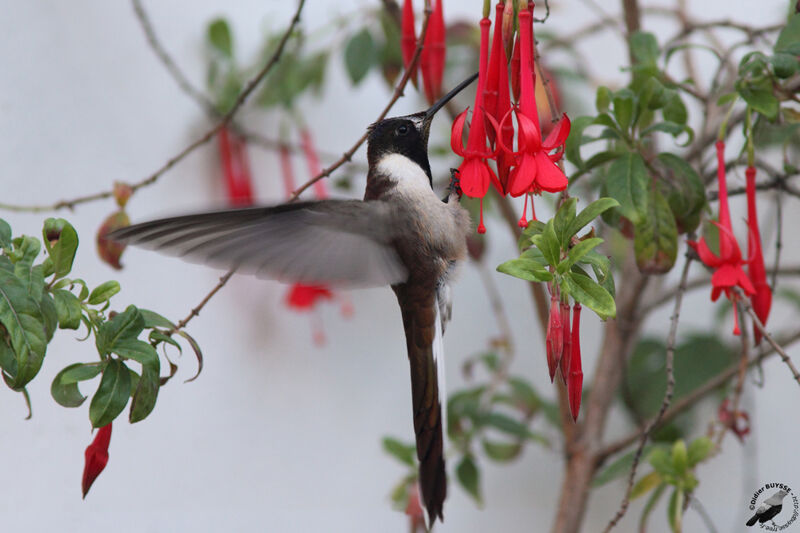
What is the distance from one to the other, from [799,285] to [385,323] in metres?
0.94

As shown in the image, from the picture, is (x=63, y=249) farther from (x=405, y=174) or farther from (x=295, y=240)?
(x=405, y=174)

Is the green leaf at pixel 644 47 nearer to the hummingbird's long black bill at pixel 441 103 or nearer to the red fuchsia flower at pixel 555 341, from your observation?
the hummingbird's long black bill at pixel 441 103

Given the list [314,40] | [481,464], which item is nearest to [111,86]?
[314,40]

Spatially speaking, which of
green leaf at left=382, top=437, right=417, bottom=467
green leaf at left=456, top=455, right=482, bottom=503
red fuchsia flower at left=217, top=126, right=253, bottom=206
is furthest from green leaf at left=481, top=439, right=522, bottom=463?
red fuchsia flower at left=217, top=126, right=253, bottom=206

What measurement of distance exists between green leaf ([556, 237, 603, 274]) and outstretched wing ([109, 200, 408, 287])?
180 mm

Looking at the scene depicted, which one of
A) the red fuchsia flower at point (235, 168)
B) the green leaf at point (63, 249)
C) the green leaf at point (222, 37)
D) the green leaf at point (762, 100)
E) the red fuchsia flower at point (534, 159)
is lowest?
the green leaf at point (63, 249)

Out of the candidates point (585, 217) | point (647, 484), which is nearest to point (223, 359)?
point (647, 484)

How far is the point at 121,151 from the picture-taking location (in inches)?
50.5

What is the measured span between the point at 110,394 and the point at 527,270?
0.31 m

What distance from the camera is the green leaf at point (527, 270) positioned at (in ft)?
1.77

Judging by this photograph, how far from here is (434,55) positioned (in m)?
0.72

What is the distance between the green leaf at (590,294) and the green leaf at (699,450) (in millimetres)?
399

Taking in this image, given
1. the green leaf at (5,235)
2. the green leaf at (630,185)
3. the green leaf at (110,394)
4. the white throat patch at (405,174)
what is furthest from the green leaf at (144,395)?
the green leaf at (630,185)

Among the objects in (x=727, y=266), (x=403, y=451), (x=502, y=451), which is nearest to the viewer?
(x=727, y=266)
